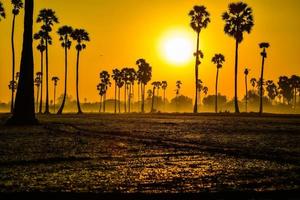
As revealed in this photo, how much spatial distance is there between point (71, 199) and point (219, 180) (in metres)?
2.85

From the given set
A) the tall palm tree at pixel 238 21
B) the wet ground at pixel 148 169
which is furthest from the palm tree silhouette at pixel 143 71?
the wet ground at pixel 148 169

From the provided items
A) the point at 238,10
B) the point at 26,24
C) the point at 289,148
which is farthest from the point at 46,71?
the point at 289,148

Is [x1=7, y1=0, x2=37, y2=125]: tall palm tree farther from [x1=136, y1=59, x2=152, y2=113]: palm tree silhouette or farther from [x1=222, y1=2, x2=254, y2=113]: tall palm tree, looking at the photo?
[x1=136, y1=59, x2=152, y2=113]: palm tree silhouette

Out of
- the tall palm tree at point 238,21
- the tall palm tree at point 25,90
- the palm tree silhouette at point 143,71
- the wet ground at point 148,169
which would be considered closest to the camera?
the wet ground at point 148,169

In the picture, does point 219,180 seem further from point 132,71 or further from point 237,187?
point 132,71

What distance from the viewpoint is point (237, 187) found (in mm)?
7484

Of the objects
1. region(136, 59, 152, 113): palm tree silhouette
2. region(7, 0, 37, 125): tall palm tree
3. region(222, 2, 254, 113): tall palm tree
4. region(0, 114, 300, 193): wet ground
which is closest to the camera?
region(0, 114, 300, 193): wet ground

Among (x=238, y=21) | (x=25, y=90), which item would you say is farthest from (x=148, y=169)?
(x=238, y=21)

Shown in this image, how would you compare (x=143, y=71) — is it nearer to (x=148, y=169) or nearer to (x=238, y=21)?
(x=238, y=21)

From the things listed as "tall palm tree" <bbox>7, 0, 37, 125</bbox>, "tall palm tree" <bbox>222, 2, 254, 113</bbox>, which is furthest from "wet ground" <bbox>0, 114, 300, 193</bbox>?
"tall palm tree" <bbox>222, 2, 254, 113</bbox>

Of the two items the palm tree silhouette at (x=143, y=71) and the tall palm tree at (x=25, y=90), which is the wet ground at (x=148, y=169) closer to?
the tall palm tree at (x=25, y=90)

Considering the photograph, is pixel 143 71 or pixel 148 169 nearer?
pixel 148 169

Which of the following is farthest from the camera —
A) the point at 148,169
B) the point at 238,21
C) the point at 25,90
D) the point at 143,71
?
the point at 143,71

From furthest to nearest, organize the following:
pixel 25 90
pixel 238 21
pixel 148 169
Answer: pixel 238 21 → pixel 25 90 → pixel 148 169
